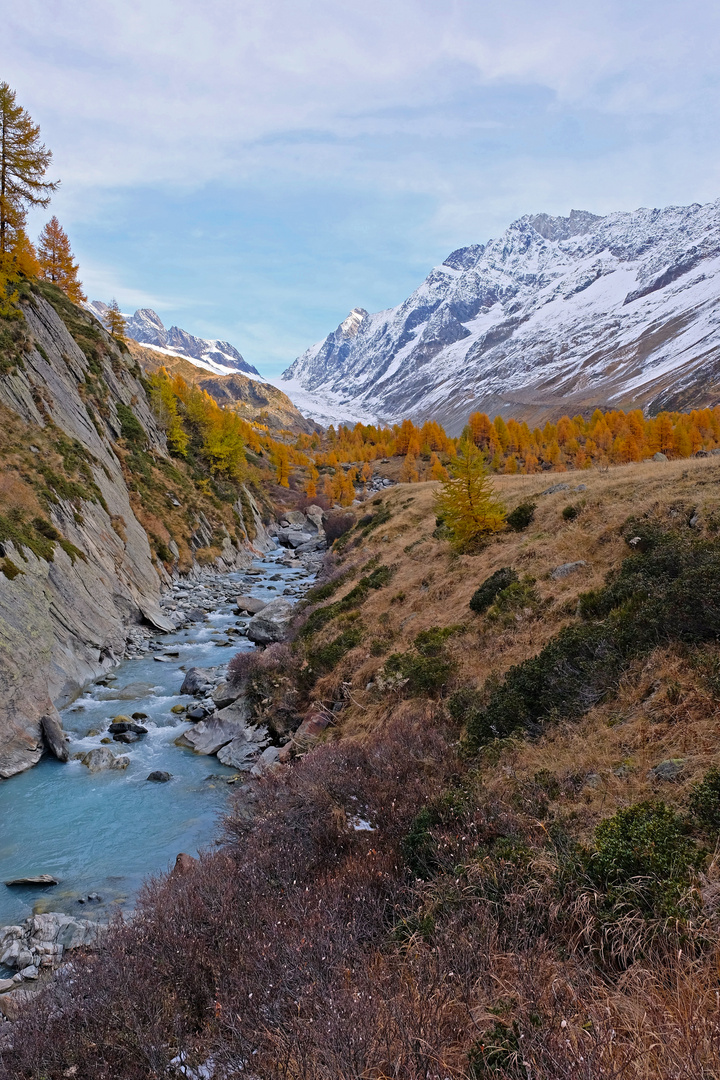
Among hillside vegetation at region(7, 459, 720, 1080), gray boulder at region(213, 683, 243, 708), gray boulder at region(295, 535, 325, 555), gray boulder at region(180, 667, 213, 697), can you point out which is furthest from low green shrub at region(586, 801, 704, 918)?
gray boulder at region(295, 535, 325, 555)

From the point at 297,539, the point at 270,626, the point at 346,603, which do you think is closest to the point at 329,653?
the point at 346,603

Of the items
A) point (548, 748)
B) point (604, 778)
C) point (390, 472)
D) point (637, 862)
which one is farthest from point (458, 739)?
point (390, 472)

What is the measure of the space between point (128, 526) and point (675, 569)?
33.0m

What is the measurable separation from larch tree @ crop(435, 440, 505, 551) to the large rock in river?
1022 centimetres

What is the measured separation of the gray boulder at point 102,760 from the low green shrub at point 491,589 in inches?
486

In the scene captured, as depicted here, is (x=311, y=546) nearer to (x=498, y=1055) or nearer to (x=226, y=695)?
(x=226, y=695)

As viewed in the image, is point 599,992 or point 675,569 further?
point 675,569

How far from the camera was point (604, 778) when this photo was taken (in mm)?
8102

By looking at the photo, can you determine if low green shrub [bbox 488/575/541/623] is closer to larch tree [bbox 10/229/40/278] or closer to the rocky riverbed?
the rocky riverbed

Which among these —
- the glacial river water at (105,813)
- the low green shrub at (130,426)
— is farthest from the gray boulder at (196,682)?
the low green shrub at (130,426)

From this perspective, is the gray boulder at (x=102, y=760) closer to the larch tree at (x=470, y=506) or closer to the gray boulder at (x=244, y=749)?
the gray boulder at (x=244, y=749)

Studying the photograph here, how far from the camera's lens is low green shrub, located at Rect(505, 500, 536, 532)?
2277cm

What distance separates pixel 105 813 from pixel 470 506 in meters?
17.3

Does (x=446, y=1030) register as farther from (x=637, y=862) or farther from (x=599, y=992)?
(x=637, y=862)
